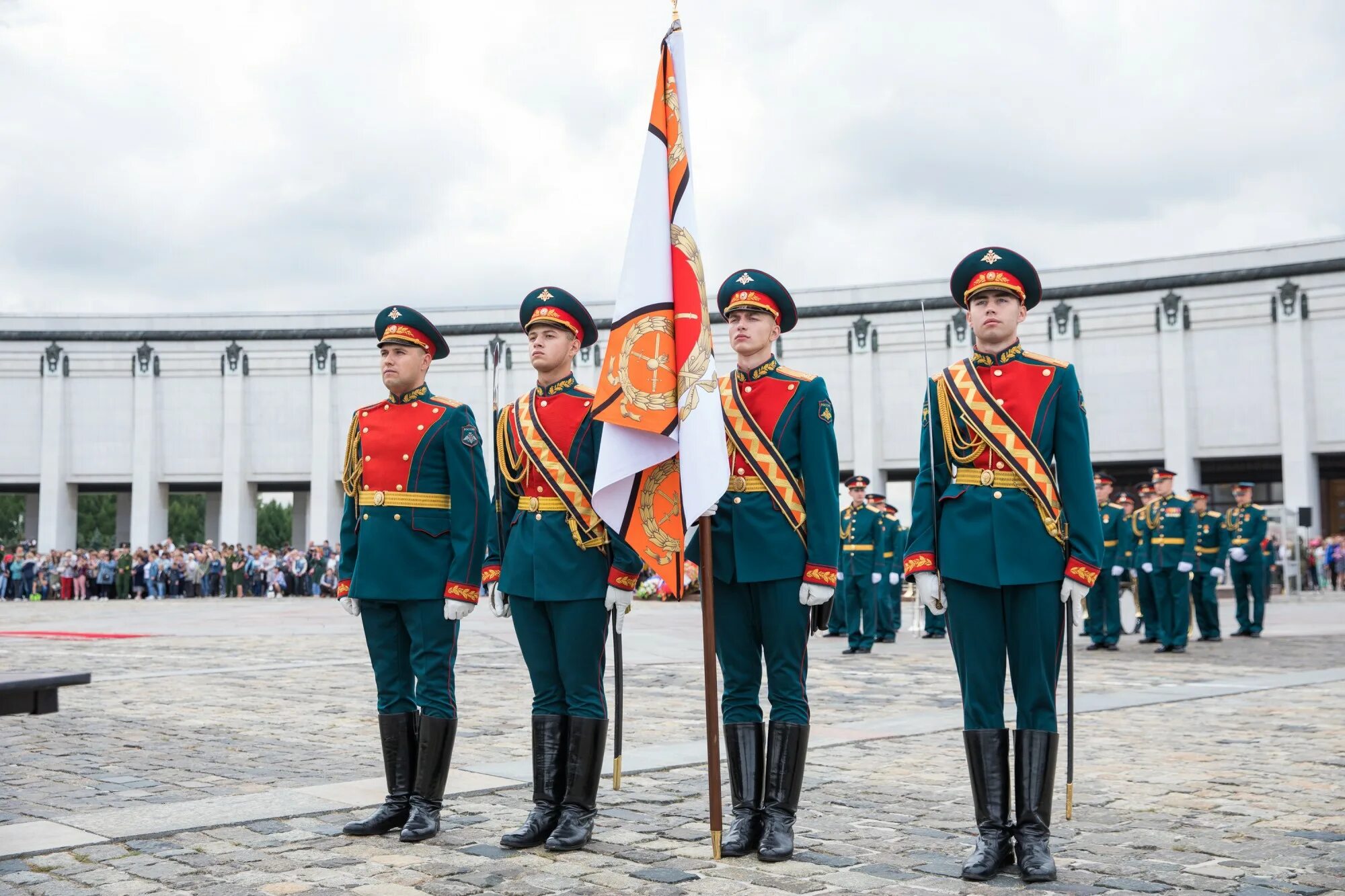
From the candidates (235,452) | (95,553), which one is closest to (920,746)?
(95,553)

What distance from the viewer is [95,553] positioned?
41.4 meters

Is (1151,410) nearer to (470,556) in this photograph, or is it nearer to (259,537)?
(470,556)

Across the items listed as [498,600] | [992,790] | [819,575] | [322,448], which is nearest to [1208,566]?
[992,790]

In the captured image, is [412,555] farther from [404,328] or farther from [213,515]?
[213,515]

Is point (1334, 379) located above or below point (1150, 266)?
below

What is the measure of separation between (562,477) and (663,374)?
62cm

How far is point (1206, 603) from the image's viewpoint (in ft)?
56.9

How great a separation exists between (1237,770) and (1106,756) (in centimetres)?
77

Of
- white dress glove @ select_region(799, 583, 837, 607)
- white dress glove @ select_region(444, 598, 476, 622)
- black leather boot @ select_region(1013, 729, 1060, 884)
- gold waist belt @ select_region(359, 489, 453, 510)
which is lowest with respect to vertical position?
black leather boot @ select_region(1013, 729, 1060, 884)

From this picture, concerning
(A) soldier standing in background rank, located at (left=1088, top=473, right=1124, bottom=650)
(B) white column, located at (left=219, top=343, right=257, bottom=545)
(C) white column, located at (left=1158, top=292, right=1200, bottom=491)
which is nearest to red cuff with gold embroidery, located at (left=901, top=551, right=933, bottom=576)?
(A) soldier standing in background rank, located at (left=1088, top=473, right=1124, bottom=650)

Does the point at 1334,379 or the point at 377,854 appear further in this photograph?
the point at 1334,379

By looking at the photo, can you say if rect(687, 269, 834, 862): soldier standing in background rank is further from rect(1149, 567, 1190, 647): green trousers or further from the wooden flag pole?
rect(1149, 567, 1190, 647): green trousers

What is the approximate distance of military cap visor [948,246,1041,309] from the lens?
5.09m

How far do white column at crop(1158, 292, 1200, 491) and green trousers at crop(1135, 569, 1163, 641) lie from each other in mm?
24939
